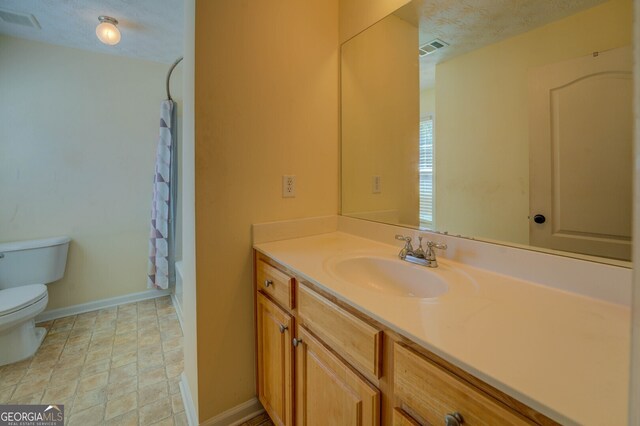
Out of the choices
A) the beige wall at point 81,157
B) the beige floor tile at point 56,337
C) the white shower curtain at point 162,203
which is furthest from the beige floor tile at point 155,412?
the beige wall at point 81,157

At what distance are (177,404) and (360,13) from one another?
2.29 meters

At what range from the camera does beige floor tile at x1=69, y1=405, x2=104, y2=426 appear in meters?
1.36

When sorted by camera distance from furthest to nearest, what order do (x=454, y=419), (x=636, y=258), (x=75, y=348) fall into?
(x=75, y=348) → (x=454, y=419) → (x=636, y=258)

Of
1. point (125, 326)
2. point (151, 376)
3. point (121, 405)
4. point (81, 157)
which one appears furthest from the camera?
point (81, 157)

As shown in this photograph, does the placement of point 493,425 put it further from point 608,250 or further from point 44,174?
point 44,174

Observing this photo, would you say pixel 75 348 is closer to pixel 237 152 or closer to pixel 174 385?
pixel 174 385

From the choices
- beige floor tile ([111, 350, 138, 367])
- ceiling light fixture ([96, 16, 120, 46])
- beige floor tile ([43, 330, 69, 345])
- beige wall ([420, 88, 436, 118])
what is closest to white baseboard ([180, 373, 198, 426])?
beige floor tile ([111, 350, 138, 367])

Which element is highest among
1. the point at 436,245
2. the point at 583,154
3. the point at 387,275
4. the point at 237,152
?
the point at 237,152

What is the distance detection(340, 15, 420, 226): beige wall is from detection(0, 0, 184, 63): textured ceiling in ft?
4.03

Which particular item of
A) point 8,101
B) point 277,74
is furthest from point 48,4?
point 277,74

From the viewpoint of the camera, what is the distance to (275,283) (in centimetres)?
119

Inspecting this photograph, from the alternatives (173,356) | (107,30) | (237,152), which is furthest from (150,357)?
(107,30)

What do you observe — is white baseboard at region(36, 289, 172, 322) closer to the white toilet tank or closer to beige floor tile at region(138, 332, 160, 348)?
the white toilet tank

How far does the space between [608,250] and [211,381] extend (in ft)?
5.11
